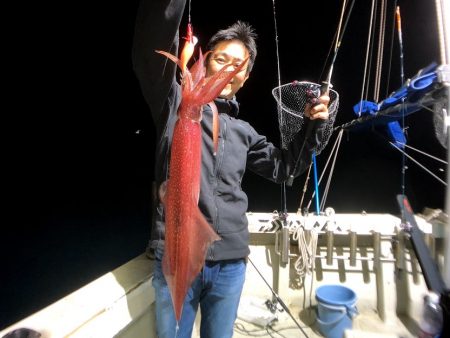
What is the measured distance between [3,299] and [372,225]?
378 inches

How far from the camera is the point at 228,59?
5.88ft

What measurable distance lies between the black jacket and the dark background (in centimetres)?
771

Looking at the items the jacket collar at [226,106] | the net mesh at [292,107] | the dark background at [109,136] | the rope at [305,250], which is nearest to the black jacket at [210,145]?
the jacket collar at [226,106]

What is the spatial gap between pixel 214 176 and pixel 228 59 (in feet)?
2.50

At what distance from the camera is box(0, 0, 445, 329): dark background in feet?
33.4

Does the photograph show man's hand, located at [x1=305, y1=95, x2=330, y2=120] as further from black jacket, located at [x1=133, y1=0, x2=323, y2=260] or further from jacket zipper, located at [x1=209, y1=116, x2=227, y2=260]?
jacket zipper, located at [x1=209, y1=116, x2=227, y2=260]

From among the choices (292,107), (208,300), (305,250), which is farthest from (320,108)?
(305,250)

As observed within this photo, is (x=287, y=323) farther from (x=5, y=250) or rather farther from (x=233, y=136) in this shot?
(x=5, y=250)

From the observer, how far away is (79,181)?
1706cm

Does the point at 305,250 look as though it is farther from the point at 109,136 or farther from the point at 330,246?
the point at 109,136

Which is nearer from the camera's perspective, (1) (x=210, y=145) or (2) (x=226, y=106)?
(1) (x=210, y=145)

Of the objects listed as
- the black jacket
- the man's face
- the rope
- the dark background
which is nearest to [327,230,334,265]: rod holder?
the rope

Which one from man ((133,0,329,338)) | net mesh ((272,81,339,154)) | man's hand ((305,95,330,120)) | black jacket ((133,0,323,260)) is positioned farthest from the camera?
net mesh ((272,81,339,154))

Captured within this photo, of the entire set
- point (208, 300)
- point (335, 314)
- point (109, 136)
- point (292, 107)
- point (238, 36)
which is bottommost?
point (335, 314)
